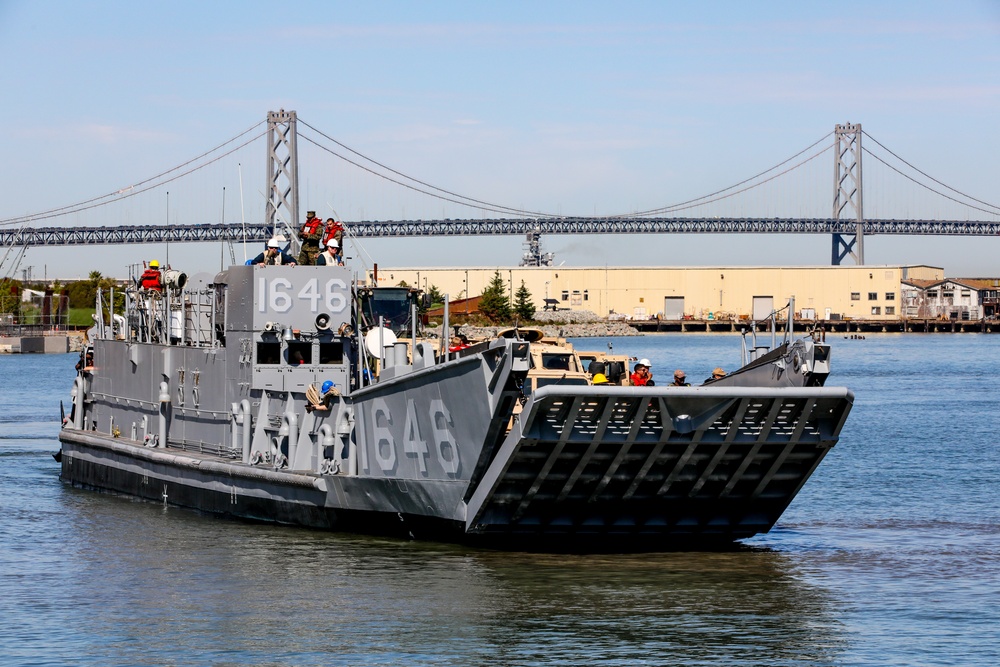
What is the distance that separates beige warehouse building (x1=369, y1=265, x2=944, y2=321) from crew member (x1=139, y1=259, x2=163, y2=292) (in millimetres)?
104355

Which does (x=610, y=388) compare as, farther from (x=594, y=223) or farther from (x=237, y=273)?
(x=594, y=223)

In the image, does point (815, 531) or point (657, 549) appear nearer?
point (657, 549)

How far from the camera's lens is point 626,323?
140500 mm

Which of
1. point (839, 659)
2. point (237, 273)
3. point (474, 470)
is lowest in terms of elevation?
point (839, 659)

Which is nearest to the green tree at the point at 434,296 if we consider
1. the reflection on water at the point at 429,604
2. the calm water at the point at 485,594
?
the calm water at the point at 485,594

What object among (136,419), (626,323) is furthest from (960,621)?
(626,323)

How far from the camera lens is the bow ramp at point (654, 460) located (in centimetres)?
1845

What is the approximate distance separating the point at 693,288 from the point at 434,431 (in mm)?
123668

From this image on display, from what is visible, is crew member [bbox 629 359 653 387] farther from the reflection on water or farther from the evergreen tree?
the evergreen tree

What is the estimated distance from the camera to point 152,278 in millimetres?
29062

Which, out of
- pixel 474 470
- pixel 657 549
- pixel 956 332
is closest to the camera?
pixel 474 470

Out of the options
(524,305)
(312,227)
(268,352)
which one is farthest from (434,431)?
(524,305)

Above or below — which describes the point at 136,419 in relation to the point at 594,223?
below

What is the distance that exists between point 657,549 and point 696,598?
115 inches
